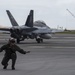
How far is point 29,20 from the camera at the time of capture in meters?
49.6

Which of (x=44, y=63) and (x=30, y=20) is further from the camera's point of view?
(x=30, y=20)

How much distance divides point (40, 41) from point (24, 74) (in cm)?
3466

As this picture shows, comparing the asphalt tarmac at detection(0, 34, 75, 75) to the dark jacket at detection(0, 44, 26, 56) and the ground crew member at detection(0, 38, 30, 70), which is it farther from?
the dark jacket at detection(0, 44, 26, 56)

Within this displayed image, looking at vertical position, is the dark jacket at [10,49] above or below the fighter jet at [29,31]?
above

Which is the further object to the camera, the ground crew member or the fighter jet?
the fighter jet

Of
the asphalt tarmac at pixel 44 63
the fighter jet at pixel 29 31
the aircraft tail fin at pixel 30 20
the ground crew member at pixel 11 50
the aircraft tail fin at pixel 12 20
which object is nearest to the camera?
the asphalt tarmac at pixel 44 63

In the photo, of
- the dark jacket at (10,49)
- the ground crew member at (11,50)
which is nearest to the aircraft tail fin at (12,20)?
the ground crew member at (11,50)

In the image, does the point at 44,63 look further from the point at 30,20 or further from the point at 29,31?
the point at 30,20

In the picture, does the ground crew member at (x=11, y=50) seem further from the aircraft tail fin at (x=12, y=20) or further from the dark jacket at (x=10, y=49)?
the aircraft tail fin at (x=12, y=20)

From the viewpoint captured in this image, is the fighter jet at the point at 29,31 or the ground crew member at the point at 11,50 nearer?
the ground crew member at the point at 11,50

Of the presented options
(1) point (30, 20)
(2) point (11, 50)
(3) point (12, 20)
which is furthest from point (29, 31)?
(2) point (11, 50)

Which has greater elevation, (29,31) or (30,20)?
(30,20)

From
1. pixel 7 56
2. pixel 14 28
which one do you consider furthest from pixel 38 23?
pixel 7 56

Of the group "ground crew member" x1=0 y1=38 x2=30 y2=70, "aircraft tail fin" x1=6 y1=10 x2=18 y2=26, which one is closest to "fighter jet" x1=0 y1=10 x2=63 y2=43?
"aircraft tail fin" x1=6 y1=10 x2=18 y2=26
